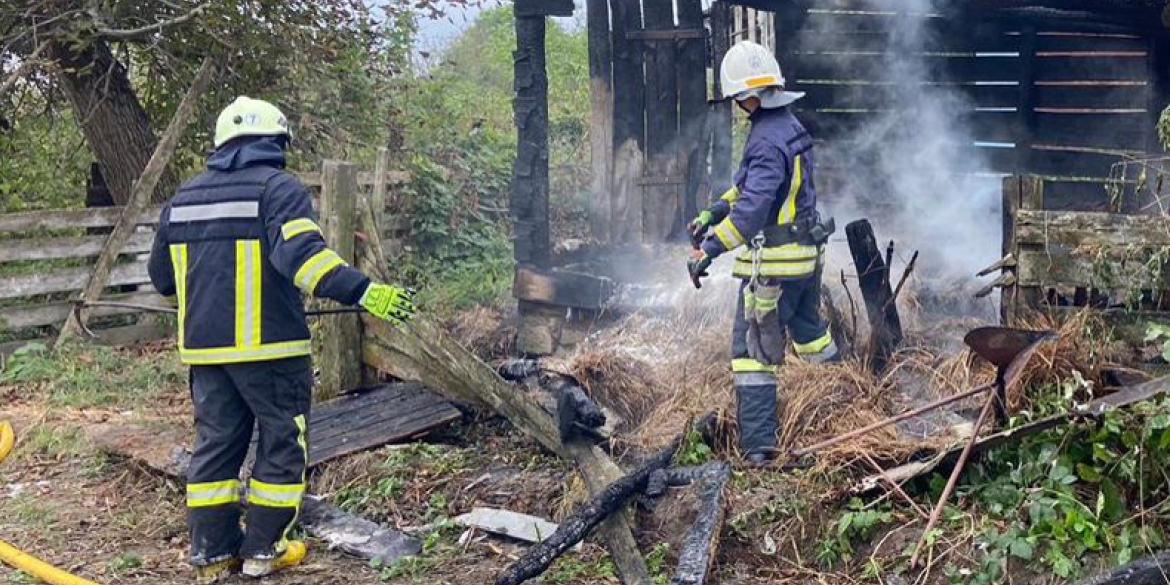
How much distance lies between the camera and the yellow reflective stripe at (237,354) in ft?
16.3

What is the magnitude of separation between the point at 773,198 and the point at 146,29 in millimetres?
6239

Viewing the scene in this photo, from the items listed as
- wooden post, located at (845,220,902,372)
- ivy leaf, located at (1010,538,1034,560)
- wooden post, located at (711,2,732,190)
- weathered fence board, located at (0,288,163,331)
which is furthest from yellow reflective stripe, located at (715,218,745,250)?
weathered fence board, located at (0,288,163,331)

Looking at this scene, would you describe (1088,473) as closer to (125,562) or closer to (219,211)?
(219,211)

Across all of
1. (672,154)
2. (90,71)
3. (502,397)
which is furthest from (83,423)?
(672,154)

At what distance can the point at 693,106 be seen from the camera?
1047 centimetres

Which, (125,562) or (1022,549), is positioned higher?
(1022,549)

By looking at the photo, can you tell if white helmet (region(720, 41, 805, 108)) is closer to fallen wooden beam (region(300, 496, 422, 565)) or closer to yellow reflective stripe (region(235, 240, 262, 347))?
yellow reflective stripe (region(235, 240, 262, 347))

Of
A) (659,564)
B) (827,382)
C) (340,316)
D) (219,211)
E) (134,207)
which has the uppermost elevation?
(219,211)

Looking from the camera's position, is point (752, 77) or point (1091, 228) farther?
point (752, 77)

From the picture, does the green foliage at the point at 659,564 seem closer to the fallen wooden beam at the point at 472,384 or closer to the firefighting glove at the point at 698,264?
the fallen wooden beam at the point at 472,384

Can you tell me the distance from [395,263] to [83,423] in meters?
4.58

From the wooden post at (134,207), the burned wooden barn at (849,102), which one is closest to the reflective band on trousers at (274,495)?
the burned wooden barn at (849,102)

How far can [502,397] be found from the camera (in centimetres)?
614

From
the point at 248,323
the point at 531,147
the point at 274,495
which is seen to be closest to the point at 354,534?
the point at 274,495
